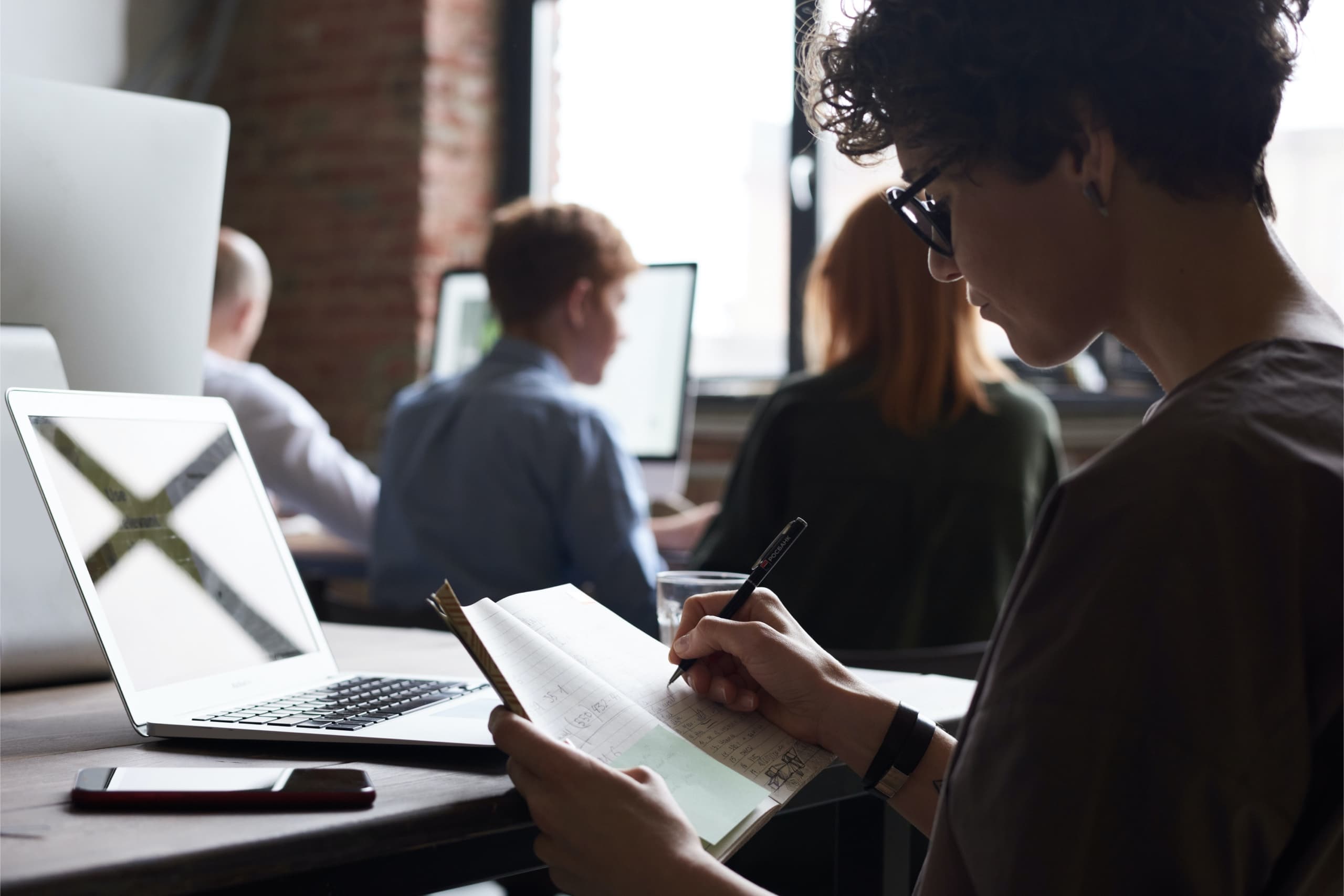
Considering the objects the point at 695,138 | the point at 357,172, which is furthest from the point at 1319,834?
the point at 357,172

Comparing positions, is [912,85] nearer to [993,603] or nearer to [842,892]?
[842,892]

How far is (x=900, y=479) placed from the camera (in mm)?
2066

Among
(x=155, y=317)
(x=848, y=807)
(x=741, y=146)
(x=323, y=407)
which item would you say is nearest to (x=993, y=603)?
(x=848, y=807)

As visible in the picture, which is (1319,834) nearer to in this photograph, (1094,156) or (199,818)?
(1094,156)

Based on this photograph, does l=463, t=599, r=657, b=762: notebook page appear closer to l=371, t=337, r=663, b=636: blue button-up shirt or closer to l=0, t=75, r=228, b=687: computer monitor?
l=0, t=75, r=228, b=687: computer monitor

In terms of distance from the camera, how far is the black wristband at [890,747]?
918 mm

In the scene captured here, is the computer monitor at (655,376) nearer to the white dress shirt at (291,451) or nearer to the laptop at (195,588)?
the white dress shirt at (291,451)

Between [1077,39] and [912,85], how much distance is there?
111 mm

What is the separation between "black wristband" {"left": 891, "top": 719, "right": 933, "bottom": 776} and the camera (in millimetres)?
925

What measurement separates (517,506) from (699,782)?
4.72ft

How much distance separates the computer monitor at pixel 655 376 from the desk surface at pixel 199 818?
1774 mm

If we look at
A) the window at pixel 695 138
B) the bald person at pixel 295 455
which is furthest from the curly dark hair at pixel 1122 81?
the window at pixel 695 138

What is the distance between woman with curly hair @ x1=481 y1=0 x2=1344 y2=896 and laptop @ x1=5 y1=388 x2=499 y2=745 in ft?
0.66

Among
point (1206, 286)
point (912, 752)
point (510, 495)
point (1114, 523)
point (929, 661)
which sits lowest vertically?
point (929, 661)
